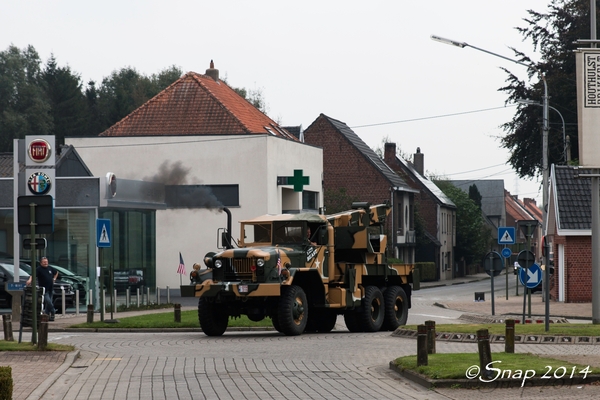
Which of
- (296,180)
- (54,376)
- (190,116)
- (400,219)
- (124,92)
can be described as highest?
(124,92)

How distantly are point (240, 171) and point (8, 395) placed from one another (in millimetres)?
35973

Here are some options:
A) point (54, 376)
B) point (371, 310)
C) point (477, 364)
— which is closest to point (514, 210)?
point (371, 310)

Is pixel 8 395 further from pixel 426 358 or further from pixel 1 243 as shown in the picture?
pixel 1 243

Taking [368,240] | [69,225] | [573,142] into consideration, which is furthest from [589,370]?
[573,142]

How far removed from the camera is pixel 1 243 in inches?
1266

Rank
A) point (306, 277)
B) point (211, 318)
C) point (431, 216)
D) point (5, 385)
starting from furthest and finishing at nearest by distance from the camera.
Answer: point (431, 216) < point (306, 277) < point (211, 318) < point (5, 385)

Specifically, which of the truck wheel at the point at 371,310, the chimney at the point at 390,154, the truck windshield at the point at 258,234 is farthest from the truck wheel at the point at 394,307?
the chimney at the point at 390,154

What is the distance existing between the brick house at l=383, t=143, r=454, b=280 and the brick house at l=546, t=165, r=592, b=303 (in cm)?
3552

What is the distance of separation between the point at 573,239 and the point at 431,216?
40.1 meters

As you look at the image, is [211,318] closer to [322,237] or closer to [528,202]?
[322,237]

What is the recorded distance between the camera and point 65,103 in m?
81.3

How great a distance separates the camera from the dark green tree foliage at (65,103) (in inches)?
3204

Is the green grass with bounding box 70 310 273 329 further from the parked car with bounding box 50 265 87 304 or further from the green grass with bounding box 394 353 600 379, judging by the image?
the green grass with bounding box 394 353 600 379

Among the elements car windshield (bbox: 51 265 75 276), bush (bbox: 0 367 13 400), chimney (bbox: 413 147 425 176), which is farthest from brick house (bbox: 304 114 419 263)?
bush (bbox: 0 367 13 400)
